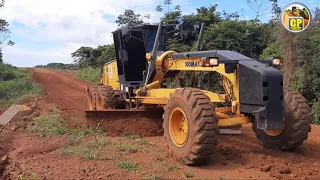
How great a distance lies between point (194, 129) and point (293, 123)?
1678 millimetres

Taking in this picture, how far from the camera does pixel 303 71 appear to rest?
38.9 feet

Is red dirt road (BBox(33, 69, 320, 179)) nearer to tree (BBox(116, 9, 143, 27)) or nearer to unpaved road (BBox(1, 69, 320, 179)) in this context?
unpaved road (BBox(1, 69, 320, 179))

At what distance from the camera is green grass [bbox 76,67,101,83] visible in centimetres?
2856

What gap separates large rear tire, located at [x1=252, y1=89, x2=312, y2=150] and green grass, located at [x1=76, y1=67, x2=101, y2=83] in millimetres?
22552

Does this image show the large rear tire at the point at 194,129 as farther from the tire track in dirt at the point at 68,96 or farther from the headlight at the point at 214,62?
the tire track in dirt at the point at 68,96

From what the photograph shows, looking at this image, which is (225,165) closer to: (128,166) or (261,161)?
(261,161)

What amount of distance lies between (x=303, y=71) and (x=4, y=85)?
15727mm

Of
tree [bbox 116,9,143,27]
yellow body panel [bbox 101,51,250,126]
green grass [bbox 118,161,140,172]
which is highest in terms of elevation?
tree [bbox 116,9,143,27]

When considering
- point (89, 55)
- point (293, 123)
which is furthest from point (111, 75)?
point (89, 55)

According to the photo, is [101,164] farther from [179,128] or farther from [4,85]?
[4,85]

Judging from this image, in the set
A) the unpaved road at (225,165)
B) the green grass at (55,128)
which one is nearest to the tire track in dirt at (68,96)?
the green grass at (55,128)

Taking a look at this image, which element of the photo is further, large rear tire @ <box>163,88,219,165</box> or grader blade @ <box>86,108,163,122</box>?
grader blade @ <box>86,108,163,122</box>

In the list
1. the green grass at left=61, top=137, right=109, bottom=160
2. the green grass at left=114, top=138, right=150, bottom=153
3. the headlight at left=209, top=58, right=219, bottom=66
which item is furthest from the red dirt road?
the headlight at left=209, top=58, right=219, bottom=66

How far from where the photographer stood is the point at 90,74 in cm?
3094
